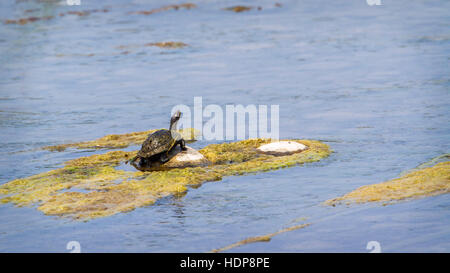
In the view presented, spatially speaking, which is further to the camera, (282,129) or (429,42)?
(429,42)

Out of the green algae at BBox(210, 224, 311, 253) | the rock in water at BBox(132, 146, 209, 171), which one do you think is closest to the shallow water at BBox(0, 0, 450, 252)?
the green algae at BBox(210, 224, 311, 253)

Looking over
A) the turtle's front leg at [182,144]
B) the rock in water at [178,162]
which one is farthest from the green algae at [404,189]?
the turtle's front leg at [182,144]

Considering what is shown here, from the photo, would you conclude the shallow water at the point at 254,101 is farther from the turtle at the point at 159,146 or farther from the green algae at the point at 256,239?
the turtle at the point at 159,146

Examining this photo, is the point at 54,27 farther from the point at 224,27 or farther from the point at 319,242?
the point at 319,242

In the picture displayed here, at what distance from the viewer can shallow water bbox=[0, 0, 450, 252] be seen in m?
9.20

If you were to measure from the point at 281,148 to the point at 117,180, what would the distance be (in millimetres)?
3323

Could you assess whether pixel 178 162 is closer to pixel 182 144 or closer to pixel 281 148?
pixel 182 144

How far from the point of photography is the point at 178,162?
12.4m

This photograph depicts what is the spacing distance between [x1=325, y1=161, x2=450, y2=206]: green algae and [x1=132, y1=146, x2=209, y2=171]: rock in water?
3.07 meters

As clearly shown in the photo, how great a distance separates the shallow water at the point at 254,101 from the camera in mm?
9195

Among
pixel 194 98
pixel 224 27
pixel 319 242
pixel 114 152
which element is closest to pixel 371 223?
pixel 319 242

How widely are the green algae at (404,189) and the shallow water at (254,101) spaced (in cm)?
30

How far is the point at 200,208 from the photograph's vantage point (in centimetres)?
1016

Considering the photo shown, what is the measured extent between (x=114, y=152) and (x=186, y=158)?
185 cm
